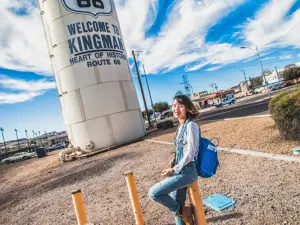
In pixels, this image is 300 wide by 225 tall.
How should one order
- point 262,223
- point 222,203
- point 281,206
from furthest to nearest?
point 222,203
point 281,206
point 262,223

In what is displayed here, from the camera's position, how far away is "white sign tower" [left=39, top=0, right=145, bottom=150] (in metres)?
16.8

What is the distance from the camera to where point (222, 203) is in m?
3.79

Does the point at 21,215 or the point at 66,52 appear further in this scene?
the point at 66,52

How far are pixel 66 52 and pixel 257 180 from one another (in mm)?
16464

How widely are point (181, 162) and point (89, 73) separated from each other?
610 inches

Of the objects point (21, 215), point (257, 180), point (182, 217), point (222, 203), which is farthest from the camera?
point (21, 215)

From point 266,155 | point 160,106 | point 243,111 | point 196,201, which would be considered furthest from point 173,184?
point 160,106

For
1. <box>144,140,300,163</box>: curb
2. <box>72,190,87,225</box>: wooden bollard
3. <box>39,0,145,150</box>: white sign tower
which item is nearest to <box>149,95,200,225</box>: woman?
<box>72,190,87,225</box>: wooden bollard

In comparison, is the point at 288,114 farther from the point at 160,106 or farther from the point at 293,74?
the point at 160,106

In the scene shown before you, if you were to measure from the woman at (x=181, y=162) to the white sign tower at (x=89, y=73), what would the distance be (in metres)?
14.5

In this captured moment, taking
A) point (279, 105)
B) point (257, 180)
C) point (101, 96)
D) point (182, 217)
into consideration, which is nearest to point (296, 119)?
point (279, 105)

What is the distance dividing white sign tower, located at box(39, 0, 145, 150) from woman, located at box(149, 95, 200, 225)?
14.5 meters

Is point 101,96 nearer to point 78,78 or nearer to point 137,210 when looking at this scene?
point 78,78

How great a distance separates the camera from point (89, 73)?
1683 centimetres
